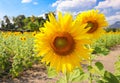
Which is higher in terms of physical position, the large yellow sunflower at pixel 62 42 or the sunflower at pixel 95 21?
the sunflower at pixel 95 21

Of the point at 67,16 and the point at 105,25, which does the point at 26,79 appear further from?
the point at 67,16

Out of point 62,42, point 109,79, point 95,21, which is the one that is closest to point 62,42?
point 62,42

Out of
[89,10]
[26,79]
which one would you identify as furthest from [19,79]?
[89,10]

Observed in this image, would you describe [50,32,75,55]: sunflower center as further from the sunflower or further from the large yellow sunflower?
the sunflower

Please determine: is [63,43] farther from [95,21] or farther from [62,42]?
[95,21]

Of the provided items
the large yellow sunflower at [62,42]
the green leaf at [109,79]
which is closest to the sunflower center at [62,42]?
the large yellow sunflower at [62,42]

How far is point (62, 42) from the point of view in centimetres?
150

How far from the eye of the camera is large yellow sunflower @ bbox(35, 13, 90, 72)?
1.48 metres

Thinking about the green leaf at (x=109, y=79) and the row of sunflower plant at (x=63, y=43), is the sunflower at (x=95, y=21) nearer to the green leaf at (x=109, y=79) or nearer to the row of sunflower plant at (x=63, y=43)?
the green leaf at (x=109, y=79)

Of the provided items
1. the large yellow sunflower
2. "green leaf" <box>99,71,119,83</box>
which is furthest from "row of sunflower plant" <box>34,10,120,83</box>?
"green leaf" <box>99,71,119,83</box>

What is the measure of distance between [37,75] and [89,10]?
474 centimetres

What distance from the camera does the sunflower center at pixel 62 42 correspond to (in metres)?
1.50

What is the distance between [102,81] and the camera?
5.84ft

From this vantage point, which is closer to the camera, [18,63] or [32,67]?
[18,63]
